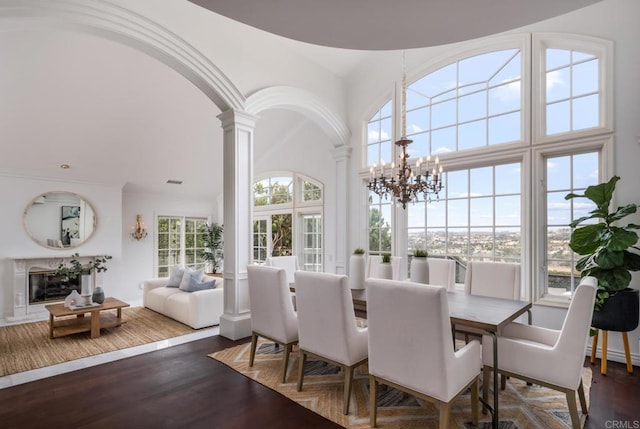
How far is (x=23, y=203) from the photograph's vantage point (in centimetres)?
539

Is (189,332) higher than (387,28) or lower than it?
lower

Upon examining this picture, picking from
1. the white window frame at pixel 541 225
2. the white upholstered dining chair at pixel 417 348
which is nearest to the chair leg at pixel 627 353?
the white window frame at pixel 541 225

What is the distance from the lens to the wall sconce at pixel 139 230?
7.00 meters

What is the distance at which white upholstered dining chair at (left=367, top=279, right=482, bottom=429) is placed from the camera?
73.8 inches

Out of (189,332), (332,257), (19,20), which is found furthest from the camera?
(332,257)

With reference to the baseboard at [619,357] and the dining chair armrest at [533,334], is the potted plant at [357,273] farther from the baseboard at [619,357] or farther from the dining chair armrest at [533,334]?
the baseboard at [619,357]

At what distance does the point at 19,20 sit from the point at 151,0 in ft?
3.72

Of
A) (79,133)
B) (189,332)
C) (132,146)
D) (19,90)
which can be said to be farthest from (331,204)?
(19,90)

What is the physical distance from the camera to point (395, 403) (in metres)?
2.49

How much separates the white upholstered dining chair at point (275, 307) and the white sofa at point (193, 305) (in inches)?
67.2

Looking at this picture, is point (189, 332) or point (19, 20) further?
point (189, 332)

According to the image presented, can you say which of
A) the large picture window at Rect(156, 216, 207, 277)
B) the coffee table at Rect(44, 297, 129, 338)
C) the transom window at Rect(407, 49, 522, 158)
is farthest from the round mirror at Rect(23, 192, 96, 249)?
the transom window at Rect(407, 49, 522, 158)

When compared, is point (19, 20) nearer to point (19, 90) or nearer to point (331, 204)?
point (19, 90)

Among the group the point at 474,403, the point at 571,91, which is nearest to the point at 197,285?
the point at 474,403
